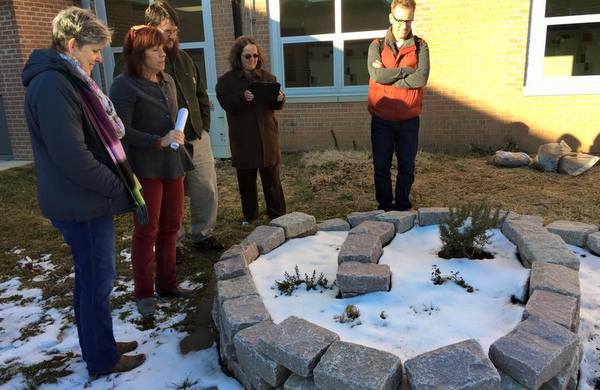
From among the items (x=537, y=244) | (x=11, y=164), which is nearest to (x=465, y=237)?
(x=537, y=244)

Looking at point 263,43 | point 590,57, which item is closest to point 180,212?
point 263,43

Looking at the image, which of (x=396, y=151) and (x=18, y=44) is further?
(x=18, y=44)

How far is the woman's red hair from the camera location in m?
2.86

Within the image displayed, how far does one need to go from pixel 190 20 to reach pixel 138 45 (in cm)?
635

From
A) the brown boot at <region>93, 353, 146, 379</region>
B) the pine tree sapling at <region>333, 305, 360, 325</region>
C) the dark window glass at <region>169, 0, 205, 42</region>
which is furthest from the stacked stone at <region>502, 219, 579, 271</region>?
the dark window glass at <region>169, 0, 205, 42</region>

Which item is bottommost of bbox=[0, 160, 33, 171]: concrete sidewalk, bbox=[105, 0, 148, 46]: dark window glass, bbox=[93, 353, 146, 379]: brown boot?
bbox=[93, 353, 146, 379]: brown boot

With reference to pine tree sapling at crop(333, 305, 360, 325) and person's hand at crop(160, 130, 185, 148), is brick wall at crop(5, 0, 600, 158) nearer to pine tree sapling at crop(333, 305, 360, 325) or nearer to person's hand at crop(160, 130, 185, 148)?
person's hand at crop(160, 130, 185, 148)

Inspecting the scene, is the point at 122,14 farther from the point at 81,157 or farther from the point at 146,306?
the point at 81,157

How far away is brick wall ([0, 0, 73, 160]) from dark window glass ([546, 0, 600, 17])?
821cm

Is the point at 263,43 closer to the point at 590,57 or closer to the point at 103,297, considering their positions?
the point at 590,57

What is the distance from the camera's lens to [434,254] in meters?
3.29

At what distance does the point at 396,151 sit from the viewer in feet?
15.2

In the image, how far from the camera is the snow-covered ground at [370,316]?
2.44 m

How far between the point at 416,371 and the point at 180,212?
1.95 metres
